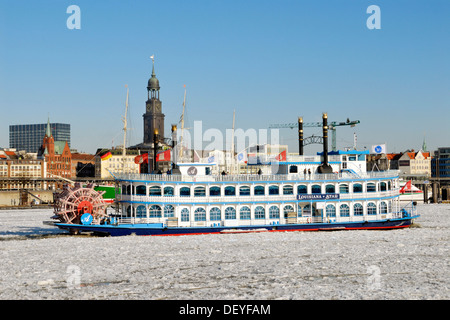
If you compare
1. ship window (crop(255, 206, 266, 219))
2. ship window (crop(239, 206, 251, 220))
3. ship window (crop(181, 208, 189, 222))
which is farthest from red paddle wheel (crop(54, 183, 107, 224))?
ship window (crop(255, 206, 266, 219))

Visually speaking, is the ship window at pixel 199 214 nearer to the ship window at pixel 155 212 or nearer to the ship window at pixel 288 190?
the ship window at pixel 155 212

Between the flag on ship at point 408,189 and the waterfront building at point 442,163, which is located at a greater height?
the waterfront building at point 442,163

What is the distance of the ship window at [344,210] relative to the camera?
156 ft

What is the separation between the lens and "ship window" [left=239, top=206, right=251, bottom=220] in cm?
4609

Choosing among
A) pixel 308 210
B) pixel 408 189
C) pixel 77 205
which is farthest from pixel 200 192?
pixel 408 189

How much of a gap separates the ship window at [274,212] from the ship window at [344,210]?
5.23 metres

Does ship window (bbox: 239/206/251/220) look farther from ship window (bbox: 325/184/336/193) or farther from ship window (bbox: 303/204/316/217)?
ship window (bbox: 325/184/336/193)

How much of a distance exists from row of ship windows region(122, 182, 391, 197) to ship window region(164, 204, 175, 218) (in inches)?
39.8

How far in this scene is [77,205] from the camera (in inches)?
1890

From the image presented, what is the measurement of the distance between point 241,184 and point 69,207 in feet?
47.0

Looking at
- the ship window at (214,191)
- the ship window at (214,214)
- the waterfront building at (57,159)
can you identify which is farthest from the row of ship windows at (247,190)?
the waterfront building at (57,159)

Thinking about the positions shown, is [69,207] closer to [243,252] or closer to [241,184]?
[241,184]
